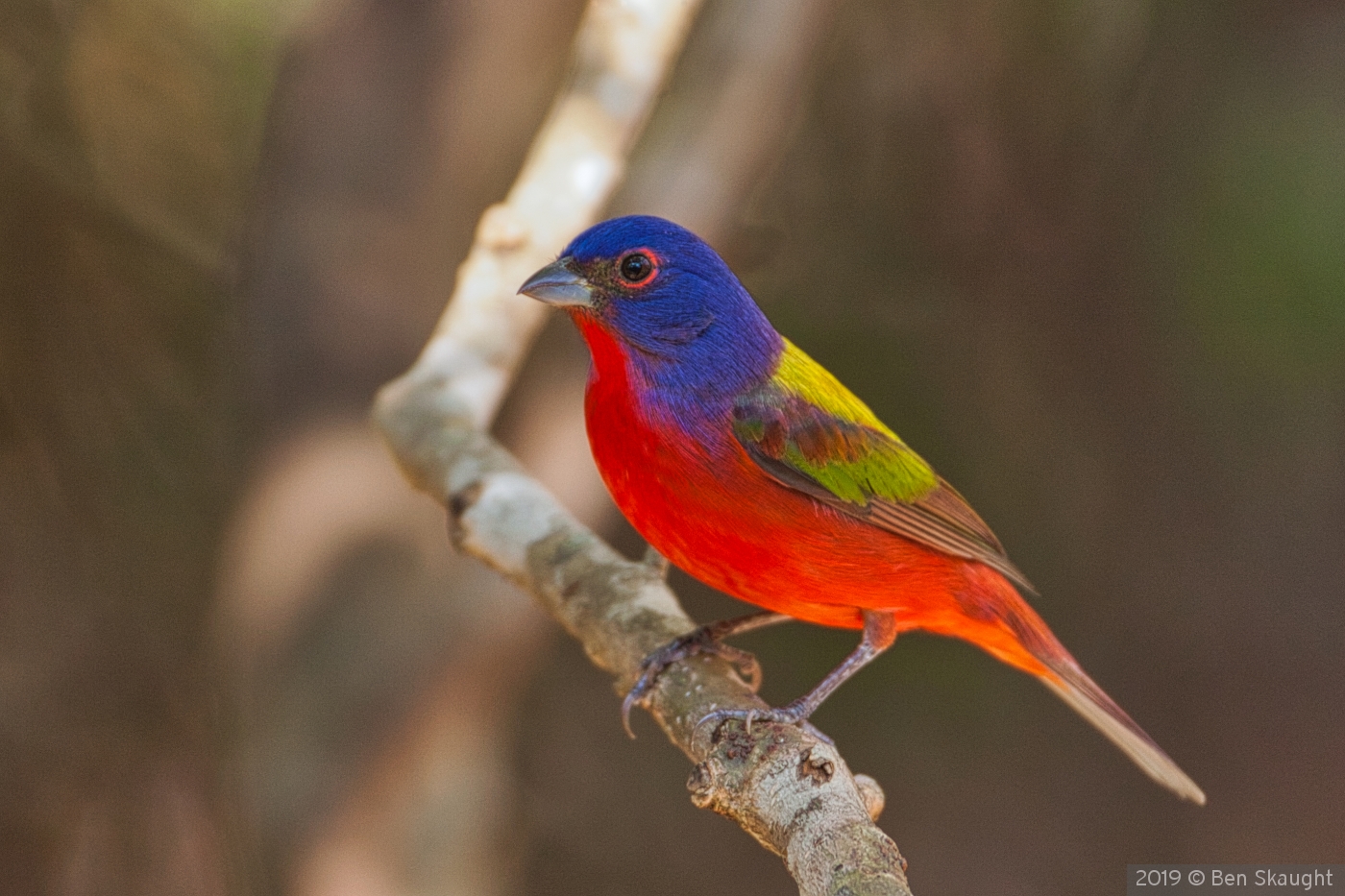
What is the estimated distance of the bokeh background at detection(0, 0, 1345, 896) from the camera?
17.5 feet

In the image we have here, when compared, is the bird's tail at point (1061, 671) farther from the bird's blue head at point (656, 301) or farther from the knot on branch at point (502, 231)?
the knot on branch at point (502, 231)

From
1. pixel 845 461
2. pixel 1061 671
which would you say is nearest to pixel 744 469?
pixel 845 461

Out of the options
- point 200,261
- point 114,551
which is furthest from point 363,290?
point 114,551

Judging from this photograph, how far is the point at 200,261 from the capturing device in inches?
257

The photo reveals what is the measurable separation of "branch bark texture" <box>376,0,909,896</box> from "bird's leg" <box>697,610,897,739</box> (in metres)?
0.05

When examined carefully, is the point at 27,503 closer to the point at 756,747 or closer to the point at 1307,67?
the point at 756,747

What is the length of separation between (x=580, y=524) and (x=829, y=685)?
790 mm

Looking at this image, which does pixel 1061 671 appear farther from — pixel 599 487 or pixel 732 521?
pixel 599 487

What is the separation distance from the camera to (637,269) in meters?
3.00

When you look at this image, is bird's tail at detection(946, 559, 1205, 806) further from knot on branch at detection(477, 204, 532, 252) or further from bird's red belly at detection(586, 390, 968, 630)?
knot on branch at detection(477, 204, 532, 252)

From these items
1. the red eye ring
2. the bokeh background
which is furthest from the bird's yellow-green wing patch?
the bokeh background

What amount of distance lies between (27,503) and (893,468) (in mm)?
4521

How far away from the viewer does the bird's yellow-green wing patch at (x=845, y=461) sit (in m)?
2.89

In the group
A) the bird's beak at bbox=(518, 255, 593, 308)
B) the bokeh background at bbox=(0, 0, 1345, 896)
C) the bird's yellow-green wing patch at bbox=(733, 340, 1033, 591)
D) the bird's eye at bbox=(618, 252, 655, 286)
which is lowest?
the bokeh background at bbox=(0, 0, 1345, 896)
